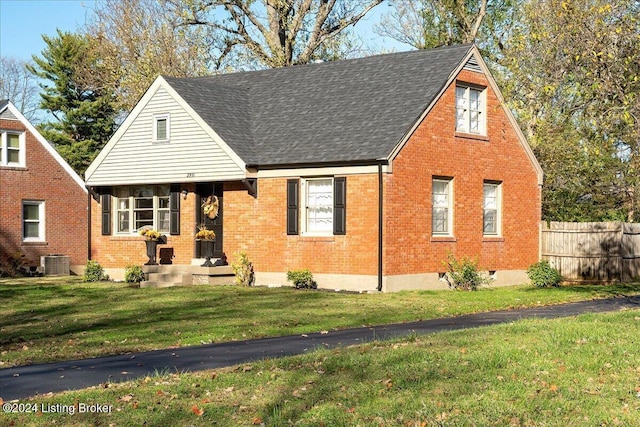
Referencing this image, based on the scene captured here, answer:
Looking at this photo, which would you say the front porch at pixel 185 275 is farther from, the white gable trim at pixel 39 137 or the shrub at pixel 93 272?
the white gable trim at pixel 39 137

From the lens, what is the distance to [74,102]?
2468 inches

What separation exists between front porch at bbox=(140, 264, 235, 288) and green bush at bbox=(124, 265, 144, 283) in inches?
37.5

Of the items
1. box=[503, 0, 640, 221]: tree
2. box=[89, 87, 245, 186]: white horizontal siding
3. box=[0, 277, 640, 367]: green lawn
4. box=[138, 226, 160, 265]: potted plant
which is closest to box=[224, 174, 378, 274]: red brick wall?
box=[89, 87, 245, 186]: white horizontal siding

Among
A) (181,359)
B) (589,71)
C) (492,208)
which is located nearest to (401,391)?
(181,359)

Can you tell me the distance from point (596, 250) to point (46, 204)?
22436 mm

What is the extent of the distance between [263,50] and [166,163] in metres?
17.1

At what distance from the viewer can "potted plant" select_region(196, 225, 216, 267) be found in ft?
96.2

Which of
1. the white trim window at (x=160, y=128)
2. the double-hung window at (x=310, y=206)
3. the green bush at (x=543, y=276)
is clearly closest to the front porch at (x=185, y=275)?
the double-hung window at (x=310, y=206)

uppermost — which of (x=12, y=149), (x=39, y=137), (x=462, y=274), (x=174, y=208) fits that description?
(x=39, y=137)

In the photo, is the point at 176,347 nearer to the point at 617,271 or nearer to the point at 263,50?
the point at 617,271

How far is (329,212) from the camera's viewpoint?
91.1 feet

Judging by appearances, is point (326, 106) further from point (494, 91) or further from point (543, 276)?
point (543, 276)

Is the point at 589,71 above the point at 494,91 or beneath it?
beneath

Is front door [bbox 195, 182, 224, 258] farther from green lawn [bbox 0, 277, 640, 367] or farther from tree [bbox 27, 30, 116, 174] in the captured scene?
tree [bbox 27, 30, 116, 174]
